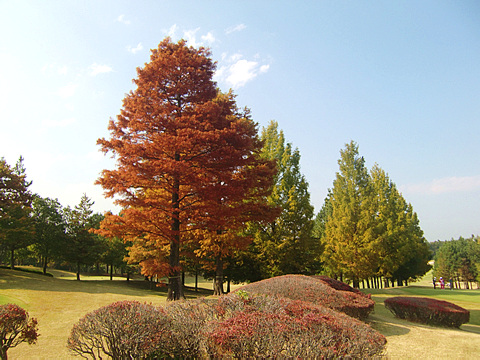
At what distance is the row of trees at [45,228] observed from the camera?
1156 inches

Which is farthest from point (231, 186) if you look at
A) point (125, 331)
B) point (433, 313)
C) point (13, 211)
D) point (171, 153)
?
point (13, 211)

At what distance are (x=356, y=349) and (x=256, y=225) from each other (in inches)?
682

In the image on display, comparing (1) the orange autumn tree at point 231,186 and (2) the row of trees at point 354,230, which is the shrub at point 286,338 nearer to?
(1) the orange autumn tree at point 231,186

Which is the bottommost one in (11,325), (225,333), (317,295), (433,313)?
(433,313)

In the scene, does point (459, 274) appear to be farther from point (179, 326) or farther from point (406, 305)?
point (179, 326)

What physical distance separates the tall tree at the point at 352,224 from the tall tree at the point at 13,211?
2909 cm

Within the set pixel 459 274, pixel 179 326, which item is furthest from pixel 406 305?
pixel 459 274

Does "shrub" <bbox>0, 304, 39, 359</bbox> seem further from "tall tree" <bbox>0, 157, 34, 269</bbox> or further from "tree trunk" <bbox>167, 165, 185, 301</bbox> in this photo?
"tall tree" <bbox>0, 157, 34, 269</bbox>

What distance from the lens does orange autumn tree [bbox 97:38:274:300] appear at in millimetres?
12078

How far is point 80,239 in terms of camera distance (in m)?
35.6

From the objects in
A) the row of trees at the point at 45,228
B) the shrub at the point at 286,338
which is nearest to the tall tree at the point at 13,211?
the row of trees at the point at 45,228

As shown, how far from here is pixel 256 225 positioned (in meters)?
21.6

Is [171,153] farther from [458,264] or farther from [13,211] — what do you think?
[458,264]

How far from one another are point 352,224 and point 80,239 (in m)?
30.5
